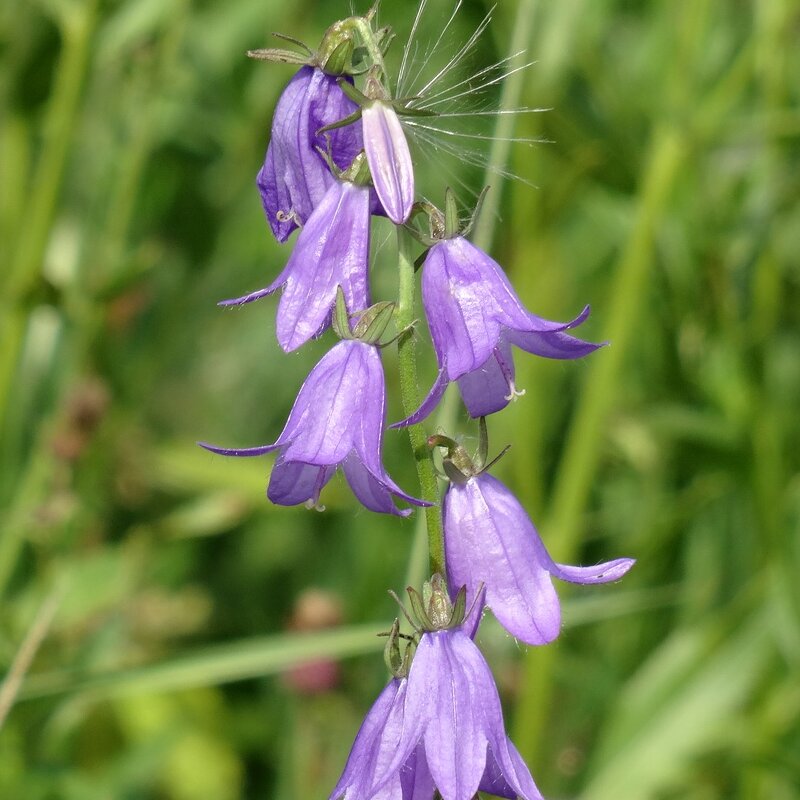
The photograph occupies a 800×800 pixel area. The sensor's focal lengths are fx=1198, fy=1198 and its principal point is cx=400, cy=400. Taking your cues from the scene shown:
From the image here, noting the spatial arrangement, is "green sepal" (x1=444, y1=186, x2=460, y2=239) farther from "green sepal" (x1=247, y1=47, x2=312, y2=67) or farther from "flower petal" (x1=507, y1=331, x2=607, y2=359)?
"green sepal" (x1=247, y1=47, x2=312, y2=67)

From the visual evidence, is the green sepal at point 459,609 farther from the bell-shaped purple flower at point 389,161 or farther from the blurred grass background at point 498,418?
the blurred grass background at point 498,418

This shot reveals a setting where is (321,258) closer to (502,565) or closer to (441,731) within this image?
(502,565)

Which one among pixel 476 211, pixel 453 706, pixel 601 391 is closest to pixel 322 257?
pixel 476 211

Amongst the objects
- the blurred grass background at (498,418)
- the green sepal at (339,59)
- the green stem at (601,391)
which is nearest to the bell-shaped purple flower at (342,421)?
the green sepal at (339,59)

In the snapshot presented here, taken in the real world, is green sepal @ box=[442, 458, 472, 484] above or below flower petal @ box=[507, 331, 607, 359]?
below

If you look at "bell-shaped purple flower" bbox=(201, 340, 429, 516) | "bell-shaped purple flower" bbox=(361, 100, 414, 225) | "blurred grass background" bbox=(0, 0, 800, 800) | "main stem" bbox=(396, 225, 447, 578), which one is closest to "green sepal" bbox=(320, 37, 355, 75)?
"bell-shaped purple flower" bbox=(361, 100, 414, 225)

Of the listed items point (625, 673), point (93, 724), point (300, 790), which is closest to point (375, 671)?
point (300, 790)
